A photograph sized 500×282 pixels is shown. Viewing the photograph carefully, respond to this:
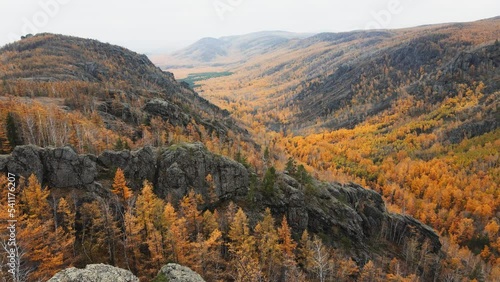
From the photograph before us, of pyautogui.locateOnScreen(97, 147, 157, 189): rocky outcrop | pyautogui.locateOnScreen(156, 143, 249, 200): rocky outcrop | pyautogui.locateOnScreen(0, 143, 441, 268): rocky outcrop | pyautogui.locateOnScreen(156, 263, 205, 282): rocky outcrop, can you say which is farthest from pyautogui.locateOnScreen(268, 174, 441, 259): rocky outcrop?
pyautogui.locateOnScreen(156, 263, 205, 282): rocky outcrop

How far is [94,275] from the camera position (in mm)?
32156

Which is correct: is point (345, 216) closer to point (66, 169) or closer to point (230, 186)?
point (230, 186)

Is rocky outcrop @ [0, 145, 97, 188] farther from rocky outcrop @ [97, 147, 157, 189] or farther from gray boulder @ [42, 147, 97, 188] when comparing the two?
rocky outcrop @ [97, 147, 157, 189]

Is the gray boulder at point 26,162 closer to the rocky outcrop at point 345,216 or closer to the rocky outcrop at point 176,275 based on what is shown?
the rocky outcrop at point 176,275

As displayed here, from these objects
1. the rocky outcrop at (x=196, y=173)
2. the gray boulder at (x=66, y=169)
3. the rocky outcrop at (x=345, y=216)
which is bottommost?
the rocky outcrop at (x=345, y=216)

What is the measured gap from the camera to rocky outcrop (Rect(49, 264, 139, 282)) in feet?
103

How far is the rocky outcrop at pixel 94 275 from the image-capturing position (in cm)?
3138

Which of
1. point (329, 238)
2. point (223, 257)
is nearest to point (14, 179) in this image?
point (223, 257)

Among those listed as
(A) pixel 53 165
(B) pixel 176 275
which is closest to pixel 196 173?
(A) pixel 53 165

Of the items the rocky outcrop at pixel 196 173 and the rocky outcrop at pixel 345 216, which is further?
the rocky outcrop at pixel 345 216

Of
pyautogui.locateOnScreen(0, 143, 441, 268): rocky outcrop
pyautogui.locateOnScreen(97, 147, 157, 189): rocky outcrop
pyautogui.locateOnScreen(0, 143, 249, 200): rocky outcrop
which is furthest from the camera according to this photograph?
pyautogui.locateOnScreen(97, 147, 157, 189): rocky outcrop

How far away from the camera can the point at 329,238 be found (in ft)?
A: 310

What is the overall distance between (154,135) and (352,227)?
82.1 meters

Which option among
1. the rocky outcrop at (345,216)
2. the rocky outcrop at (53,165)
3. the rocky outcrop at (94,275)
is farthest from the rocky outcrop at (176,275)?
the rocky outcrop at (345,216)
